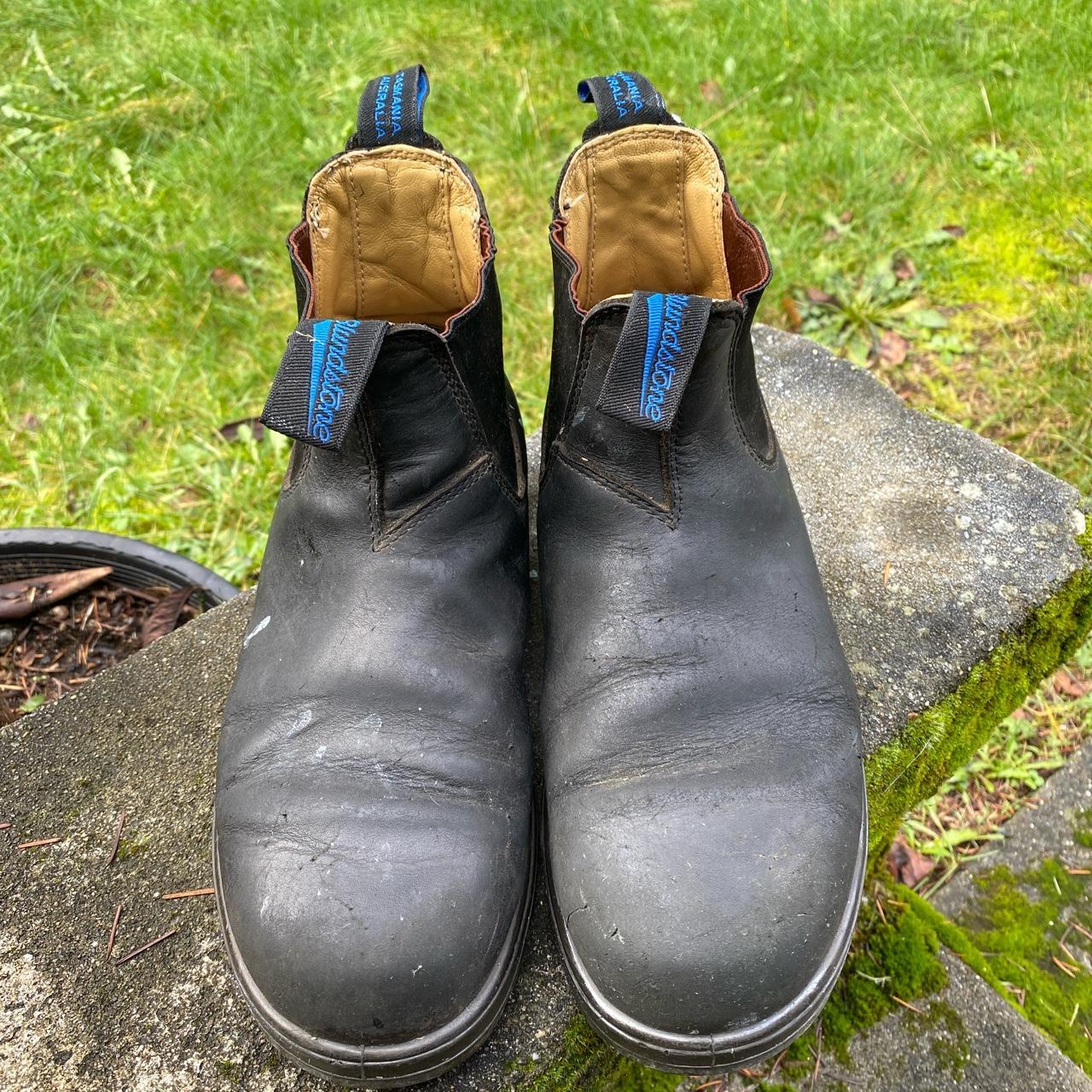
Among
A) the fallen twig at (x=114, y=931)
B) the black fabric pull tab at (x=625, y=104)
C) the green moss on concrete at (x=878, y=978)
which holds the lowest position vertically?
the green moss on concrete at (x=878, y=978)

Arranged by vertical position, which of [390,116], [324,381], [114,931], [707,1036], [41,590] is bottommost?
[41,590]

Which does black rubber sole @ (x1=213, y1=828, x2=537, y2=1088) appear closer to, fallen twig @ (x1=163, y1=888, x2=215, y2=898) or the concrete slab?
the concrete slab

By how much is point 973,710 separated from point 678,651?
0.65 meters

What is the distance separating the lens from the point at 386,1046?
972 millimetres

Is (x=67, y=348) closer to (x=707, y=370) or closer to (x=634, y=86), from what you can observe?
(x=634, y=86)

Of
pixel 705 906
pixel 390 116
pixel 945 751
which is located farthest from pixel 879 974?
pixel 390 116

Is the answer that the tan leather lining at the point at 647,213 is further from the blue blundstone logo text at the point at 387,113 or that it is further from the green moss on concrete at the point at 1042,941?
the green moss on concrete at the point at 1042,941

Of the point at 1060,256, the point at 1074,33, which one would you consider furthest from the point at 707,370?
the point at 1074,33

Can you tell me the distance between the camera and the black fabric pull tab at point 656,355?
109 centimetres

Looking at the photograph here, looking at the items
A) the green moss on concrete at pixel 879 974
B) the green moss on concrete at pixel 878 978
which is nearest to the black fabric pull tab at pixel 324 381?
the green moss on concrete at pixel 878 978

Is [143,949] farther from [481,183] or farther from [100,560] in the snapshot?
[481,183]

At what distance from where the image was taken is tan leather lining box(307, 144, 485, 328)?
130 cm

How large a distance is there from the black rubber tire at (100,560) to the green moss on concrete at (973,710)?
134cm

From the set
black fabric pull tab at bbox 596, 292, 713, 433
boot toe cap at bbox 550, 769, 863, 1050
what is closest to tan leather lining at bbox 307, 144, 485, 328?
black fabric pull tab at bbox 596, 292, 713, 433
